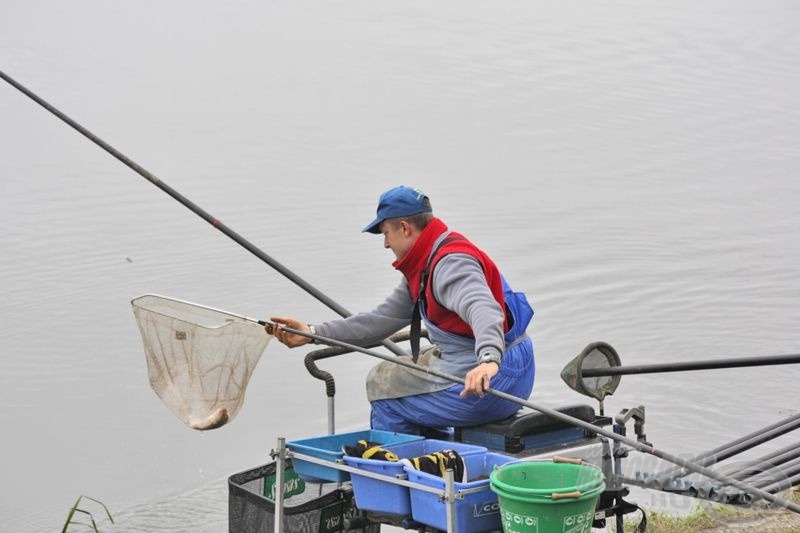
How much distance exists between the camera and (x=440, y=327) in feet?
10.9

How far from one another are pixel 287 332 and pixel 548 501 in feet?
3.60

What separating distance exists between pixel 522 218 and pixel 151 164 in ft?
9.58

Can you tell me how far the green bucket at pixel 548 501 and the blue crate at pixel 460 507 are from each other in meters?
0.06

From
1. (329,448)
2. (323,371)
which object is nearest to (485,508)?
(329,448)

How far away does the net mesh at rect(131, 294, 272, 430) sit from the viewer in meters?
3.42

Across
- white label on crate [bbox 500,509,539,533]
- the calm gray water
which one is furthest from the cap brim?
the calm gray water

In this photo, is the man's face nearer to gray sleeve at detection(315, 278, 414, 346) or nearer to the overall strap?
the overall strap

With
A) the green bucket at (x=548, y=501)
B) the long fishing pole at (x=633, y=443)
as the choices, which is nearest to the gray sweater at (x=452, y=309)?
the long fishing pole at (x=633, y=443)

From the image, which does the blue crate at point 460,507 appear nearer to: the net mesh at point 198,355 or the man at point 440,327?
the man at point 440,327

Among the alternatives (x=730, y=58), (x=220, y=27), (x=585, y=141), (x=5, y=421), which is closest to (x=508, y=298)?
(x=5, y=421)

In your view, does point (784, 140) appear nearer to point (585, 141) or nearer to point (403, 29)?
point (585, 141)

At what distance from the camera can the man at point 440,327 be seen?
3.19 m

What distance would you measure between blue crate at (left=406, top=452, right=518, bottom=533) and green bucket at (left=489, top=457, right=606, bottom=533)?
2.4 inches

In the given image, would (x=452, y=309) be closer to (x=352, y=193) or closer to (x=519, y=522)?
(x=519, y=522)
